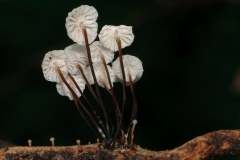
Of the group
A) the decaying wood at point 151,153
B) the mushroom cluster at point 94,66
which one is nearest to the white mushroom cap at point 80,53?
the mushroom cluster at point 94,66

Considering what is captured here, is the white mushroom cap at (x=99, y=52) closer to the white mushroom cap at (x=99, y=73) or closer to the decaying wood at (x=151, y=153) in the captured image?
the white mushroom cap at (x=99, y=73)

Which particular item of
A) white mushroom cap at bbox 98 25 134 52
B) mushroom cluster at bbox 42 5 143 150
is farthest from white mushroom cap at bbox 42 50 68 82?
white mushroom cap at bbox 98 25 134 52

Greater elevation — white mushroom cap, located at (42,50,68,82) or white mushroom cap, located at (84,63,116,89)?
white mushroom cap, located at (42,50,68,82)

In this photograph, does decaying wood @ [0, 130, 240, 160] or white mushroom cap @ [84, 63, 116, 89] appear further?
white mushroom cap @ [84, 63, 116, 89]

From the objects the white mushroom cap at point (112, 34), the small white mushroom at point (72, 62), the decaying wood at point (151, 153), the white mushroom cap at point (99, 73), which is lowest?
the decaying wood at point (151, 153)

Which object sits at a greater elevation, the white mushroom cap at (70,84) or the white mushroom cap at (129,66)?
the white mushroom cap at (129,66)

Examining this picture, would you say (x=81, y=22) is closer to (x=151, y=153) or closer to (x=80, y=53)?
(x=80, y=53)

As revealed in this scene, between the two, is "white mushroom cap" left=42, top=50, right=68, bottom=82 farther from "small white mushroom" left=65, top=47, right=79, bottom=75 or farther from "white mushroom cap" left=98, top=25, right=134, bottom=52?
"white mushroom cap" left=98, top=25, right=134, bottom=52

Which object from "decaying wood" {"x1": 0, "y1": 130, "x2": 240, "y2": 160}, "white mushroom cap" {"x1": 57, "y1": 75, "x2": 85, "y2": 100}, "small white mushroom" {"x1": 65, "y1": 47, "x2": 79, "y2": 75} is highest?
"small white mushroom" {"x1": 65, "y1": 47, "x2": 79, "y2": 75}

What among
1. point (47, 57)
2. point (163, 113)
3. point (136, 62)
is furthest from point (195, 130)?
point (47, 57)
